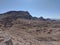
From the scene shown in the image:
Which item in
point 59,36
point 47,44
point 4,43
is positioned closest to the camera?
point 4,43

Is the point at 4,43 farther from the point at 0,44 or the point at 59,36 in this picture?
the point at 59,36

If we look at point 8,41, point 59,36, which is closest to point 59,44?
point 59,36

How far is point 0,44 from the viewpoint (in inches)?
347

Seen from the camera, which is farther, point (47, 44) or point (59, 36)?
point (59, 36)

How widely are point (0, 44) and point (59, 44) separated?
13.5 m

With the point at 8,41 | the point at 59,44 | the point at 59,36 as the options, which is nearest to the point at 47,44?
the point at 59,44

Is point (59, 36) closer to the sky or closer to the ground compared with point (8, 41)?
closer to the ground

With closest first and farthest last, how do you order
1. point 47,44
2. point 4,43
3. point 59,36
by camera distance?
point 4,43
point 47,44
point 59,36

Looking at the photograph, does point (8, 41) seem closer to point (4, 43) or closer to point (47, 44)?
point (4, 43)

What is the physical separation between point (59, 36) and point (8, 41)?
61.2 ft

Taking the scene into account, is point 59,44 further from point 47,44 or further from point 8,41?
point 8,41

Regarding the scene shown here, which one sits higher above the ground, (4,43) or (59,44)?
(4,43)

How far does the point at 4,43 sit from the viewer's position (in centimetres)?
876

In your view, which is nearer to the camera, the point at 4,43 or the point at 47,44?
the point at 4,43
